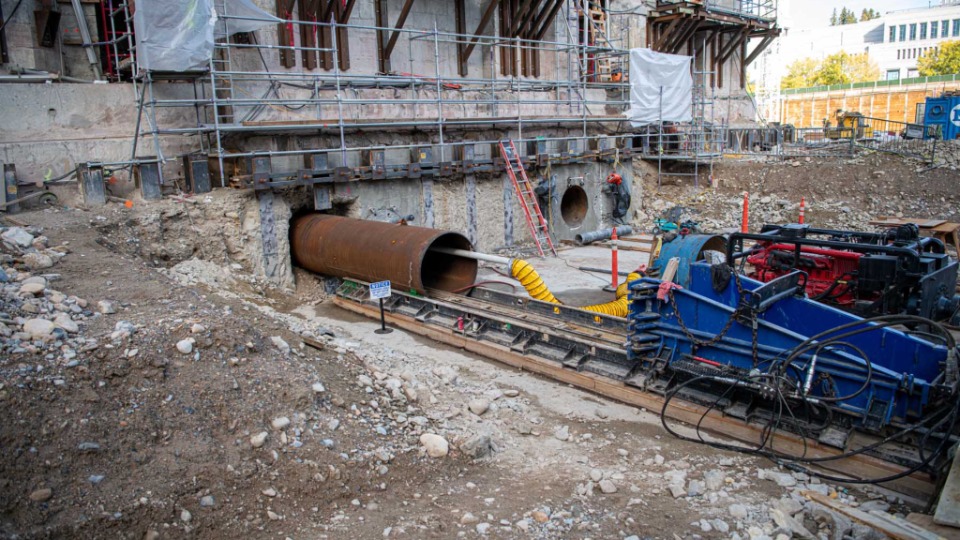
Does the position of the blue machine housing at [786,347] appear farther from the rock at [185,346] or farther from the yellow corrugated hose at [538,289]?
the rock at [185,346]

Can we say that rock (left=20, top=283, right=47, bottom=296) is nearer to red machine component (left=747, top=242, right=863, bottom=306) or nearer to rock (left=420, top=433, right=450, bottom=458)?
rock (left=420, top=433, right=450, bottom=458)

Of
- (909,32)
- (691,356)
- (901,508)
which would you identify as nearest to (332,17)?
(691,356)

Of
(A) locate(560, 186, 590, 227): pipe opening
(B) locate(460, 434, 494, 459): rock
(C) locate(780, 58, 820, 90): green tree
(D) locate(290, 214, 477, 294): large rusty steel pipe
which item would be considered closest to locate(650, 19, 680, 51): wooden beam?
(A) locate(560, 186, 590, 227): pipe opening

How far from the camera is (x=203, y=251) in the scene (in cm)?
1198

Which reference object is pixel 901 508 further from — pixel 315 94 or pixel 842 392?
pixel 315 94

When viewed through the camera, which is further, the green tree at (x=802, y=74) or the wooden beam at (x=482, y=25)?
the green tree at (x=802, y=74)

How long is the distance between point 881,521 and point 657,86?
17904mm

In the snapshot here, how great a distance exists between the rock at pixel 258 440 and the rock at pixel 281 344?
152cm

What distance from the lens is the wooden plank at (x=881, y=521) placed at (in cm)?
485

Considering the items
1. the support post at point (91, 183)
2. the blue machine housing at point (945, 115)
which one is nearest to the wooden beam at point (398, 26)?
the support post at point (91, 183)

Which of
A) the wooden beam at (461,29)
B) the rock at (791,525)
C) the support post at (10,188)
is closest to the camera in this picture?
the rock at (791,525)

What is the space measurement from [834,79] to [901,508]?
69599 millimetres

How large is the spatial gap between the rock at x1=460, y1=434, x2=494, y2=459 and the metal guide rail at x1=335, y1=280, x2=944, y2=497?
2254 mm

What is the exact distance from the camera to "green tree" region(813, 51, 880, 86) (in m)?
65.1
